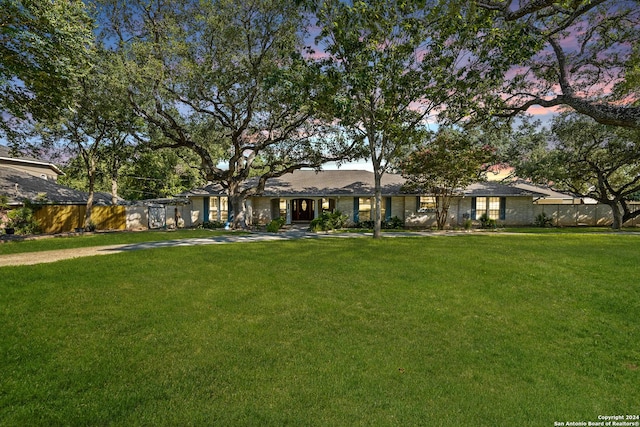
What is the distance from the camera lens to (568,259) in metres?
8.56

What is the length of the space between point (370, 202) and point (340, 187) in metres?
2.59

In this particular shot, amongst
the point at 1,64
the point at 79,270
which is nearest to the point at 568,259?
the point at 79,270

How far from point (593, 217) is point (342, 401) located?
99.4 feet

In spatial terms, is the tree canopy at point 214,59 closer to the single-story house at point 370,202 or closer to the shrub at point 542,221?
the single-story house at point 370,202

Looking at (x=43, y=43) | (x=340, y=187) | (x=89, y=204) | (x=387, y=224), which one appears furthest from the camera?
(x=340, y=187)

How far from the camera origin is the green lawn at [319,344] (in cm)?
298

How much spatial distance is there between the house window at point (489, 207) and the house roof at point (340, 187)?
627 millimetres

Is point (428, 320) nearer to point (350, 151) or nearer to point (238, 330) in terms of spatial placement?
point (238, 330)

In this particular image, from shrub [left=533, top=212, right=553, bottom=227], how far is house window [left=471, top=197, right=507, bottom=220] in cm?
268

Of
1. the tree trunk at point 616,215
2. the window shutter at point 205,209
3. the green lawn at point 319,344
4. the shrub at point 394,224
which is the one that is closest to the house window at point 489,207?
the shrub at point 394,224

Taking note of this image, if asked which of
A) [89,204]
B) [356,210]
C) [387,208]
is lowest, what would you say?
[356,210]

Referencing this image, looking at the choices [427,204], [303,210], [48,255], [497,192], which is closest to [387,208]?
[427,204]

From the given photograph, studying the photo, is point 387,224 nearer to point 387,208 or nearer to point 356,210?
point 387,208

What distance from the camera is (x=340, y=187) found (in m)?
23.0
